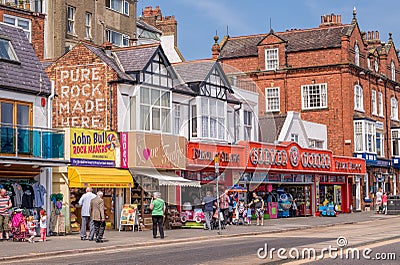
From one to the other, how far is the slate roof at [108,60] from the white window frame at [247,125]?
1248 cm

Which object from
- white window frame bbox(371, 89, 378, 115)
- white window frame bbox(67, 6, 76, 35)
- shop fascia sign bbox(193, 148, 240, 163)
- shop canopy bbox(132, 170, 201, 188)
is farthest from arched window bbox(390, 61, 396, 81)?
shop canopy bbox(132, 170, 201, 188)

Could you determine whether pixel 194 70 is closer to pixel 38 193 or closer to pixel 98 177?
pixel 98 177

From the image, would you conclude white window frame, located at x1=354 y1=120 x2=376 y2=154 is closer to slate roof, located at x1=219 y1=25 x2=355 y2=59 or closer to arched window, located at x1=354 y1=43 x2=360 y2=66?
arched window, located at x1=354 y1=43 x2=360 y2=66

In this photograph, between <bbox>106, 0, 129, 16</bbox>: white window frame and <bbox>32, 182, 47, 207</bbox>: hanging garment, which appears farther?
<bbox>106, 0, 129, 16</bbox>: white window frame

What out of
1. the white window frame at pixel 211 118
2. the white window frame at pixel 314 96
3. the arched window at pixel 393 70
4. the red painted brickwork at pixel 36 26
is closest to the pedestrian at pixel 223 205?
the white window frame at pixel 211 118

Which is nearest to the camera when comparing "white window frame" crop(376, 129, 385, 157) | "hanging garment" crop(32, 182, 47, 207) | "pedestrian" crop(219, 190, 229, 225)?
"hanging garment" crop(32, 182, 47, 207)

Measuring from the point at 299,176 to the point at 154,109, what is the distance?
50.2 feet

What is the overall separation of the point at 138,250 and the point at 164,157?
12524 mm

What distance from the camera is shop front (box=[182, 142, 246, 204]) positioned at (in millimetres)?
36594

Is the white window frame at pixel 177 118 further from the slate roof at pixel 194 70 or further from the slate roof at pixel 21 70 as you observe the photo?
the slate roof at pixel 21 70

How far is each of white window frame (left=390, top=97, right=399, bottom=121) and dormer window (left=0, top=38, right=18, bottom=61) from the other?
4589 cm

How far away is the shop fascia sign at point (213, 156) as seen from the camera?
3672 centimetres

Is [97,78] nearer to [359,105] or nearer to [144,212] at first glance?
[144,212]

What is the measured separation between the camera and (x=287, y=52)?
198 feet
